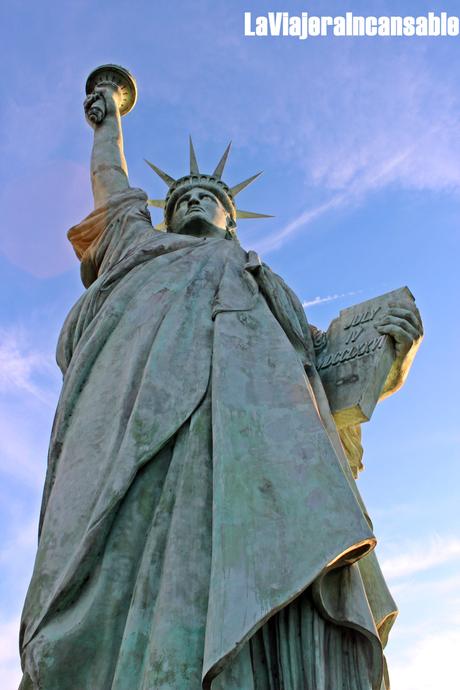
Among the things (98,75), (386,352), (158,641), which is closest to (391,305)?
(386,352)

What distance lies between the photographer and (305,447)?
202 inches

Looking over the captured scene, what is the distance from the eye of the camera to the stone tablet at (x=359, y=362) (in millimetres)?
6301

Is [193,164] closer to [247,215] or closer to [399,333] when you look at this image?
[247,215]

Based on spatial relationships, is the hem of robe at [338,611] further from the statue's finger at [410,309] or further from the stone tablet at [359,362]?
the statue's finger at [410,309]

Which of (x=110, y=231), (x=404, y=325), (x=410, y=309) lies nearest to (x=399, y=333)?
(x=404, y=325)

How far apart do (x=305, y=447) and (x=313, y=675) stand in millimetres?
1226

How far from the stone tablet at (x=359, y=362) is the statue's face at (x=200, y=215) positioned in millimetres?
1747

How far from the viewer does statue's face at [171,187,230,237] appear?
319 inches

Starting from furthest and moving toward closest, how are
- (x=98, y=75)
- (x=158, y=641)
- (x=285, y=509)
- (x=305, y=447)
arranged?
(x=98, y=75) < (x=305, y=447) < (x=285, y=509) < (x=158, y=641)

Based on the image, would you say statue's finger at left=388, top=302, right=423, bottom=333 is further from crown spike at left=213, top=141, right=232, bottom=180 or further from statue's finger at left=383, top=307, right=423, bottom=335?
crown spike at left=213, top=141, right=232, bottom=180

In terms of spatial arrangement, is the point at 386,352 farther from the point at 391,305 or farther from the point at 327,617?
the point at 327,617

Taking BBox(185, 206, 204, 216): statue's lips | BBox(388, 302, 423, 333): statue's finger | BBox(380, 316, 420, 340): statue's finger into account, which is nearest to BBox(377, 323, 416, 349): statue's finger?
BBox(380, 316, 420, 340): statue's finger

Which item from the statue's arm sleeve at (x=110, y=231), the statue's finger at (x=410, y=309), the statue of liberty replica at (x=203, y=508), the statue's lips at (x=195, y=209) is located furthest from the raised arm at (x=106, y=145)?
the statue's finger at (x=410, y=309)

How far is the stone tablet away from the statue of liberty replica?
5 centimetres
